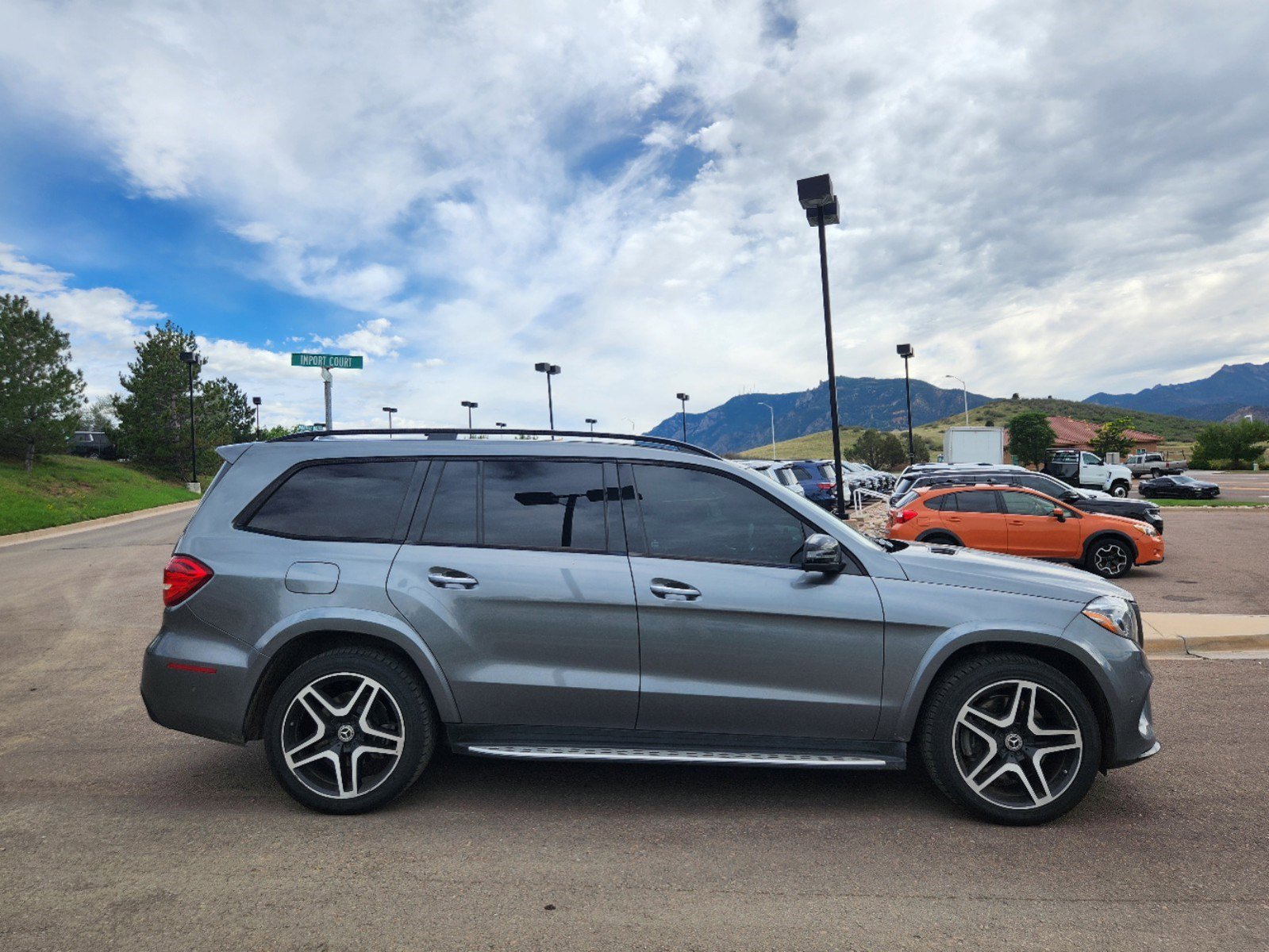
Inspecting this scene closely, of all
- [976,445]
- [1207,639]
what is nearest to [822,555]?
[1207,639]

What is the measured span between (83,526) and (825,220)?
86.5 ft

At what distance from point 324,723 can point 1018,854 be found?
3.17m

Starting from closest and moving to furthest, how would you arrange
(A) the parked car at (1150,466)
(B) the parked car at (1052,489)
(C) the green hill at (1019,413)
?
(B) the parked car at (1052,489) < (A) the parked car at (1150,466) < (C) the green hill at (1019,413)

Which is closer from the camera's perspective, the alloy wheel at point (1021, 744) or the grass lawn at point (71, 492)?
the alloy wheel at point (1021, 744)

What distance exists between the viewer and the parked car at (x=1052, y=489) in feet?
44.8

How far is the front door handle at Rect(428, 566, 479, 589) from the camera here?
12.0ft

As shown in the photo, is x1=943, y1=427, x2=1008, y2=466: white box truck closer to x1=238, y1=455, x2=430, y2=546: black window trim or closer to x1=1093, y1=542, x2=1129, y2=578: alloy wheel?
x1=1093, y1=542, x2=1129, y2=578: alloy wheel

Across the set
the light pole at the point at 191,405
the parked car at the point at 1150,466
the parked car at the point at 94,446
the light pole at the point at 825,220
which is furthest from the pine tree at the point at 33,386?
the parked car at the point at 1150,466

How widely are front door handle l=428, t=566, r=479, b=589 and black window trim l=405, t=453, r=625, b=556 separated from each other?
141mm

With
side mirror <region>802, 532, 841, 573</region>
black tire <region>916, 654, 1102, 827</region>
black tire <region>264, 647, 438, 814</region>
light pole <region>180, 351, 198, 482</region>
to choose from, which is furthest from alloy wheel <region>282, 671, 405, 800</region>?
light pole <region>180, 351, 198, 482</region>

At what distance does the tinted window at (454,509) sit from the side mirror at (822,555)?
1626mm

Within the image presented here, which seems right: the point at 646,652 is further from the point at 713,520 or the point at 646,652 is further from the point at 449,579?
the point at 449,579

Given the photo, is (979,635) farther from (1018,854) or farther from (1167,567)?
(1167,567)

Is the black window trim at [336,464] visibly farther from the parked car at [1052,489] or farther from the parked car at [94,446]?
the parked car at [94,446]
